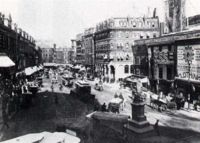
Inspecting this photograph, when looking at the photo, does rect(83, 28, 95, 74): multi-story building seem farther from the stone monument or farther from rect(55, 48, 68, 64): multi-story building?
the stone monument

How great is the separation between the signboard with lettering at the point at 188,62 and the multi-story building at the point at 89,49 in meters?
41.5

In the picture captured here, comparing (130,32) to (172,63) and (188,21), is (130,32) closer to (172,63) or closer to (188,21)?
(188,21)

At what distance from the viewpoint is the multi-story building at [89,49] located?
71.2 metres

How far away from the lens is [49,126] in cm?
1727

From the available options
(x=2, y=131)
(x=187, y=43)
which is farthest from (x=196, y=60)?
(x=2, y=131)

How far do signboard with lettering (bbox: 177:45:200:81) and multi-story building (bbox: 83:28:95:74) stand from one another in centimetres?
4146

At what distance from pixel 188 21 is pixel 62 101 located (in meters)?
24.8

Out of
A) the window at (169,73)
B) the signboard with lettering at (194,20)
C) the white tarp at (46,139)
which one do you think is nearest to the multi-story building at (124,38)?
the signboard with lettering at (194,20)

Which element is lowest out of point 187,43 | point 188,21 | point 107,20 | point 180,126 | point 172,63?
point 180,126

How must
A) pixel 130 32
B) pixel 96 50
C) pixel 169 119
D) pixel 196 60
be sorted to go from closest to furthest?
pixel 169 119 < pixel 196 60 < pixel 130 32 < pixel 96 50

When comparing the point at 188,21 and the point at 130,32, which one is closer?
the point at 188,21

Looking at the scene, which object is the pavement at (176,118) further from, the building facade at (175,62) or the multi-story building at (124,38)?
the multi-story building at (124,38)

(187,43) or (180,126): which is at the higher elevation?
(187,43)

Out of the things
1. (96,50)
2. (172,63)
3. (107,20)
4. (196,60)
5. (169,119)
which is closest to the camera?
(169,119)
